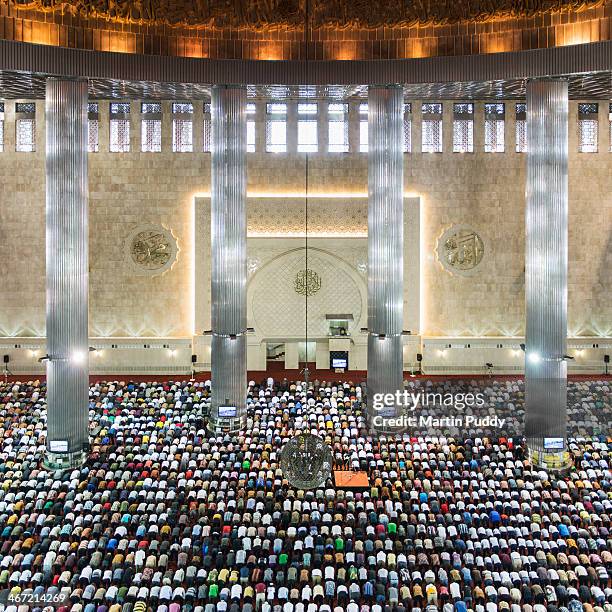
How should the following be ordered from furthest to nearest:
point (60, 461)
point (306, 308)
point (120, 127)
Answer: point (120, 127) → point (306, 308) → point (60, 461)

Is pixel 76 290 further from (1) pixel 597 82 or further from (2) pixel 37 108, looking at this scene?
(1) pixel 597 82

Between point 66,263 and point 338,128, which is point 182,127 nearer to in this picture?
point 338,128

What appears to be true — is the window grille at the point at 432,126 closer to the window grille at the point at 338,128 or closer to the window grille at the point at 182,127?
the window grille at the point at 338,128

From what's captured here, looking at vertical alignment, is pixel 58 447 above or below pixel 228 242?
below

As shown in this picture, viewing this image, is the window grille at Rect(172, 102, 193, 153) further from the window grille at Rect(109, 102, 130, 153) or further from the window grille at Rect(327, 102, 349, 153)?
the window grille at Rect(327, 102, 349, 153)

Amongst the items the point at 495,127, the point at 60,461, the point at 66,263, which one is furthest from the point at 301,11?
the point at 60,461

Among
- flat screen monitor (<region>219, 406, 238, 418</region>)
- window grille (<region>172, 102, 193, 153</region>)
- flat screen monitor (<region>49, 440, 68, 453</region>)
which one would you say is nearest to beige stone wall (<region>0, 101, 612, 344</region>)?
window grille (<region>172, 102, 193, 153</region>)

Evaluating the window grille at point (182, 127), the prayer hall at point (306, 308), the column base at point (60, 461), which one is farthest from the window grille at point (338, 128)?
the column base at point (60, 461)
